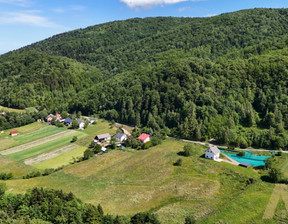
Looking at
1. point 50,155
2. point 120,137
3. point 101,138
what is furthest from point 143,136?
point 50,155

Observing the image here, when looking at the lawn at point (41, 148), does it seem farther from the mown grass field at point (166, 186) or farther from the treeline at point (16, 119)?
the treeline at point (16, 119)

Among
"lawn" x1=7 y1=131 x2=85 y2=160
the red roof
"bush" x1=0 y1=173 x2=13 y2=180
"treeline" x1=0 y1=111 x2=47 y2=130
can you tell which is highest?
"treeline" x1=0 y1=111 x2=47 y2=130

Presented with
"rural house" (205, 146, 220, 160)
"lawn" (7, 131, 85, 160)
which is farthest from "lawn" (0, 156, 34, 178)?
"rural house" (205, 146, 220, 160)

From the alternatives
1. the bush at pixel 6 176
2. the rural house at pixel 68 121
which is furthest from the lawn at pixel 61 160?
the rural house at pixel 68 121

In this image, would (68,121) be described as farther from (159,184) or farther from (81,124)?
(159,184)

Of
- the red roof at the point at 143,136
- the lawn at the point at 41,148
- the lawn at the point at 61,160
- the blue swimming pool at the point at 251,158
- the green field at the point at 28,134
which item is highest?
the green field at the point at 28,134

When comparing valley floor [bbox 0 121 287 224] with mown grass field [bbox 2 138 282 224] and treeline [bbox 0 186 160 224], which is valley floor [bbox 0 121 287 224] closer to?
mown grass field [bbox 2 138 282 224]

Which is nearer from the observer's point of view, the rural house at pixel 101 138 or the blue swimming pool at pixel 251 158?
the blue swimming pool at pixel 251 158
